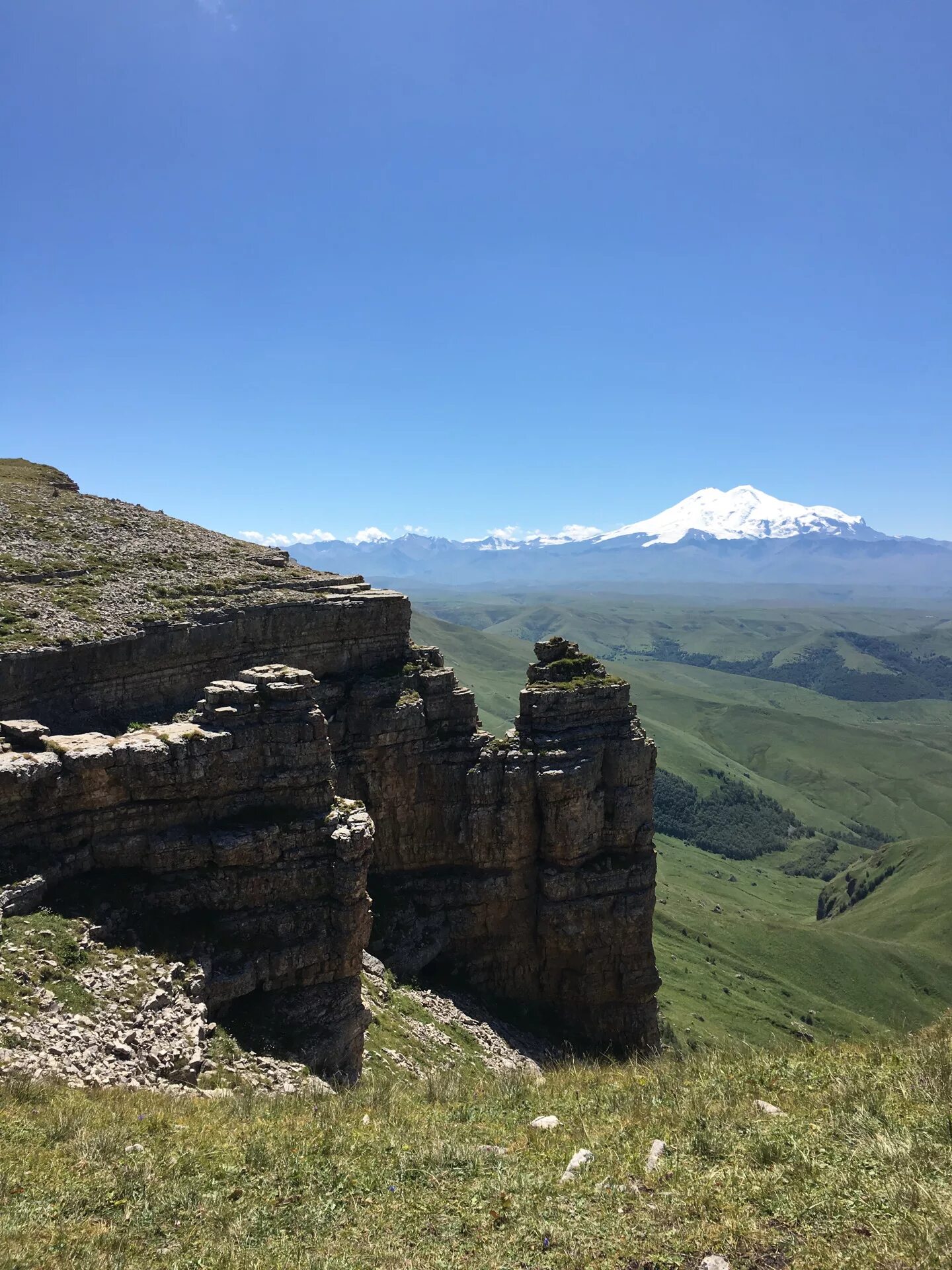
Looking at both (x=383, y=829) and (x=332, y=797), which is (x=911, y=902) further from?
(x=332, y=797)

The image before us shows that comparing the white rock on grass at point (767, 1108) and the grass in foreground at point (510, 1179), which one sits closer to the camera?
the grass in foreground at point (510, 1179)

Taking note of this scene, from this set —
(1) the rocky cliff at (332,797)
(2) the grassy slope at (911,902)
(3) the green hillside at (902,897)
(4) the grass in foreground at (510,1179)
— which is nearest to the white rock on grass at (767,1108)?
(4) the grass in foreground at (510,1179)

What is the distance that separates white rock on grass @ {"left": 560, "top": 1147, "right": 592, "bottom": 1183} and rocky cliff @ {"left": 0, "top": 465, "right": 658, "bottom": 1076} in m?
16.5

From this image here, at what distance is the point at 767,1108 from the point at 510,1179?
630 cm

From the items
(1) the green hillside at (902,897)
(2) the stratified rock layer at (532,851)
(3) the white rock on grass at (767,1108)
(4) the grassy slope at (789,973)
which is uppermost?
(3) the white rock on grass at (767,1108)

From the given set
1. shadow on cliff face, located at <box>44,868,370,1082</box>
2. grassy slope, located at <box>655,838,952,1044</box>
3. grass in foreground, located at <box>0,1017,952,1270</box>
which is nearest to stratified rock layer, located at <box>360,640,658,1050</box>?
shadow on cliff face, located at <box>44,868,370,1082</box>

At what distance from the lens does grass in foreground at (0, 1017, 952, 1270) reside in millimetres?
11656

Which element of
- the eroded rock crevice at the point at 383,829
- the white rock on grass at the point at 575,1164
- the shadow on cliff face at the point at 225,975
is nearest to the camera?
the white rock on grass at the point at 575,1164

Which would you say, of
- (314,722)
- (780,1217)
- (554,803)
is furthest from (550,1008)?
(780,1217)

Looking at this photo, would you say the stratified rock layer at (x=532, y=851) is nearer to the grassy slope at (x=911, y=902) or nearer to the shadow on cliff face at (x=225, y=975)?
the shadow on cliff face at (x=225, y=975)

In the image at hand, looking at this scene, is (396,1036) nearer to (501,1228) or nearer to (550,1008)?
(550,1008)

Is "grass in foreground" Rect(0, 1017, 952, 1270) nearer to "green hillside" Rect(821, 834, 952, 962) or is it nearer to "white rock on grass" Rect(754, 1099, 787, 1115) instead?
"white rock on grass" Rect(754, 1099, 787, 1115)

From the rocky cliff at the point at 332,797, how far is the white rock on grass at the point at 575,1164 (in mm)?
16458

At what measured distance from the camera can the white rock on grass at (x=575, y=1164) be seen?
14203 mm
